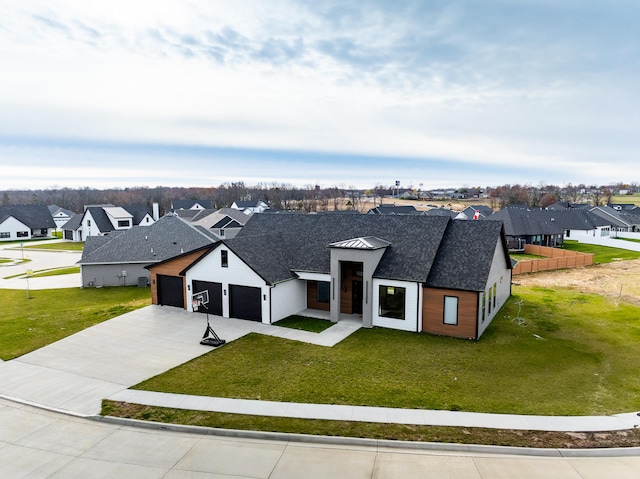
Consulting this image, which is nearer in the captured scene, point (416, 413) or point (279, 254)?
point (416, 413)

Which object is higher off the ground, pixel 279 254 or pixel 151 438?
pixel 279 254

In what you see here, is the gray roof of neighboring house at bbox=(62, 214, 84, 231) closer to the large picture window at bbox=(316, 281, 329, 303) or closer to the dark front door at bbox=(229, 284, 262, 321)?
the dark front door at bbox=(229, 284, 262, 321)

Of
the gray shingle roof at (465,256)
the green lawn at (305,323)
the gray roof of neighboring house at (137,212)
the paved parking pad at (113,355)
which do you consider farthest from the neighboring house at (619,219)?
the gray roof of neighboring house at (137,212)

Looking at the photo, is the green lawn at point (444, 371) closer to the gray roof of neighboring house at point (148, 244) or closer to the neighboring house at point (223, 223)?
the gray roof of neighboring house at point (148, 244)

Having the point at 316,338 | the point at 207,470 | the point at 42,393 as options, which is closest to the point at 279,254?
the point at 316,338

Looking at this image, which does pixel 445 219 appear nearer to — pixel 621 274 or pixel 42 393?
pixel 42 393

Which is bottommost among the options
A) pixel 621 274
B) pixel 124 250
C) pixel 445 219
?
pixel 621 274

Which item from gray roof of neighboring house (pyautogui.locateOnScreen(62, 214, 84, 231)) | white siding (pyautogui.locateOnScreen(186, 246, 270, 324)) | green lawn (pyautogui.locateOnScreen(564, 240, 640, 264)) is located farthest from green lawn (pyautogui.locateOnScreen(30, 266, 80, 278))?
green lawn (pyautogui.locateOnScreen(564, 240, 640, 264))
